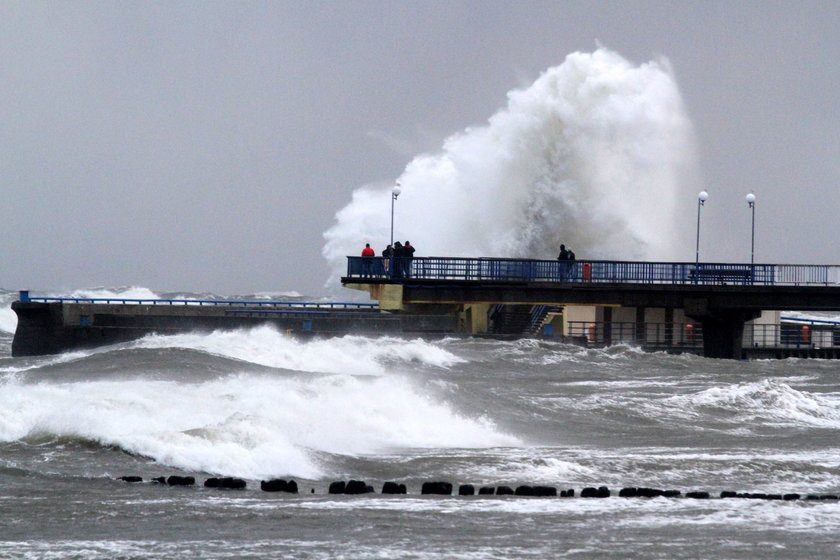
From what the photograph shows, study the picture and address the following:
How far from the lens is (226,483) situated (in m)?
10.9

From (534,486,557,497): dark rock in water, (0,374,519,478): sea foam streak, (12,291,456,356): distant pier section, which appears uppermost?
(12,291,456,356): distant pier section

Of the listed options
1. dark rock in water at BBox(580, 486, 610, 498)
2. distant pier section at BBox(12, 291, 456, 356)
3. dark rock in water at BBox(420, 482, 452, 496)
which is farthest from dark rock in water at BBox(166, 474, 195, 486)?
distant pier section at BBox(12, 291, 456, 356)

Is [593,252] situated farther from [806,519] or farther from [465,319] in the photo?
[806,519]

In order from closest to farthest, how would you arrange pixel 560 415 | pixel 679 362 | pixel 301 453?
pixel 301 453, pixel 560 415, pixel 679 362

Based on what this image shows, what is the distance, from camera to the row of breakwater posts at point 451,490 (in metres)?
10.9

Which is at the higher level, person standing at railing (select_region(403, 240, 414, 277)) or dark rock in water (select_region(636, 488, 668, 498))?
person standing at railing (select_region(403, 240, 414, 277))

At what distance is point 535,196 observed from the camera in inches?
2202

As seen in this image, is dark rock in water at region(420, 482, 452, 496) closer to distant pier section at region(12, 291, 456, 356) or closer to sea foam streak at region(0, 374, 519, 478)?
sea foam streak at region(0, 374, 519, 478)

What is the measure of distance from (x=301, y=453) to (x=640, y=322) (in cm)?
2607

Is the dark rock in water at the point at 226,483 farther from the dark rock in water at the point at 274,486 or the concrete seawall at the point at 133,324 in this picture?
the concrete seawall at the point at 133,324

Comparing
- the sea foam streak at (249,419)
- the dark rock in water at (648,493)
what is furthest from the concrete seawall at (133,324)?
the dark rock in water at (648,493)

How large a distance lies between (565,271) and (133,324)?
484 inches

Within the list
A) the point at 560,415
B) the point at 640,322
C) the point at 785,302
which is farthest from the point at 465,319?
the point at 560,415

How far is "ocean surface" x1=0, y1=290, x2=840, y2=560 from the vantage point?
8.75 m
